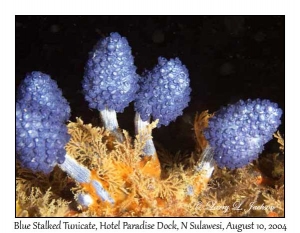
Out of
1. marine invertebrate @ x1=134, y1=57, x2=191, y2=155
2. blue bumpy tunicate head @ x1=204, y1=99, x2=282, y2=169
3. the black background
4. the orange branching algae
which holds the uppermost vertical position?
the black background

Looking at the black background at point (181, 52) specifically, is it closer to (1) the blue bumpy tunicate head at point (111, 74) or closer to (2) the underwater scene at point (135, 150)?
(2) the underwater scene at point (135, 150)

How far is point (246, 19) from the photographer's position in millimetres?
4070

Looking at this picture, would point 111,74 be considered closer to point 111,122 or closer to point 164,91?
point 164,91

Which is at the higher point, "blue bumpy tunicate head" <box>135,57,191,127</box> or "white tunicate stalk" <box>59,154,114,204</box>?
"blue bumpy tunicate head" <box>135,57,191,127</box>

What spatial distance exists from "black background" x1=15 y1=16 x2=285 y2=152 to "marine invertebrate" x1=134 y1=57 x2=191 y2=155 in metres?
1.34

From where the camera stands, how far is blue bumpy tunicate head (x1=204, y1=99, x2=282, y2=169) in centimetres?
245

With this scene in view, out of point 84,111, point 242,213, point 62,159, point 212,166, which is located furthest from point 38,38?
point 242,213

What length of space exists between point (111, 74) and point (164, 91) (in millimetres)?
Answer: 427

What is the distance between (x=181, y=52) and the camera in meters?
4.42

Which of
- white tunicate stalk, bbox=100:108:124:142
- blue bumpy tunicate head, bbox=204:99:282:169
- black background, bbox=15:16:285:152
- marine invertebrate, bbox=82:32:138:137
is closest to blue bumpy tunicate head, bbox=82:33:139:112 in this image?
marine invertebrate, bbox=82:32:138:137

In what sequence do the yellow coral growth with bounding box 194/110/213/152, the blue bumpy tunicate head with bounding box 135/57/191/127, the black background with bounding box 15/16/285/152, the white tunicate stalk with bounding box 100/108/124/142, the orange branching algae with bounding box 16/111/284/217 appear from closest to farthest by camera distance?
the blue bumpy tunicate head with bounding box 135/57/191/127 < the orange branching algae with bounding box 16/111/284/217 < the white tunicate stalk with bounding box 100/108/124/142 < the yellow coral growth with bounding box 194/110/213/152 < the black background with bounding box 15/16/285/152

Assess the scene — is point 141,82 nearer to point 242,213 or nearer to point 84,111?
point 242,213

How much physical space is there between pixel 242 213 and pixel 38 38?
3.27 m

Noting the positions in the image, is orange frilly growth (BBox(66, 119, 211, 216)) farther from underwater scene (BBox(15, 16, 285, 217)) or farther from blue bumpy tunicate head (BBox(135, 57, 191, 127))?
blue bumpy tunicate head (BBox(135, 57, 191, 127))
